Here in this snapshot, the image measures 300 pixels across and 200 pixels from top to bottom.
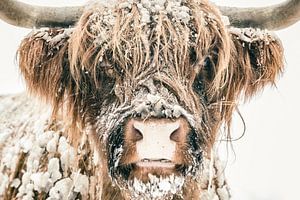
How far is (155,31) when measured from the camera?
422cm

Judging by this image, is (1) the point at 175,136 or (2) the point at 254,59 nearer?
(1) the point at 175,136

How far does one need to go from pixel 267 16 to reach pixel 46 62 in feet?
4.10

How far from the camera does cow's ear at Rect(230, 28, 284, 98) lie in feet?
14.4

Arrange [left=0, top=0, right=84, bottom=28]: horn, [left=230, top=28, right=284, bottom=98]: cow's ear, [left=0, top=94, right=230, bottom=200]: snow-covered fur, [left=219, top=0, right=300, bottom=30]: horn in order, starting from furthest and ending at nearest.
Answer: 1. [left=0, top=94, right=230, bottom=200]: snow-covered fur
2. [left=230, top=28, right=284, bottom=98]: cow's ear
3. [left=219, top=0, right=300, bottom=30]: horn
4. [left=0, top=0, right=84, bottom=28]: horn

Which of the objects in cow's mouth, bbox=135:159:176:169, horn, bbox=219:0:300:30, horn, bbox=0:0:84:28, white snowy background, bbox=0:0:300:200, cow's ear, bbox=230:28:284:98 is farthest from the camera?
white snowy background, bbox=0:0:300:200

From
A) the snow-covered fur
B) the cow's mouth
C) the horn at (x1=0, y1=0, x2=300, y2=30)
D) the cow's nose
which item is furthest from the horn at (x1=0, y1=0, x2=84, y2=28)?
the cow's mouth

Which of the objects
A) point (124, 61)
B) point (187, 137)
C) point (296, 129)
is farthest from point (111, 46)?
point (296, 129)

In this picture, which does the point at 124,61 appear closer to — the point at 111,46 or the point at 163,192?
the point at 111,46

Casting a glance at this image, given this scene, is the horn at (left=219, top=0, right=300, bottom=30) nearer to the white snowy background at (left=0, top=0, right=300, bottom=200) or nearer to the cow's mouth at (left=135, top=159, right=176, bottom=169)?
the cow's mouth at (left=135, top=159, right=176, bottom=169)

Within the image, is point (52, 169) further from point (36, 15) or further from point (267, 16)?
point (267, 16)

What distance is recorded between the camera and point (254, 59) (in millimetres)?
4500

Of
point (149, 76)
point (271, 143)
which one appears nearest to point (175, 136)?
point (149, 76)

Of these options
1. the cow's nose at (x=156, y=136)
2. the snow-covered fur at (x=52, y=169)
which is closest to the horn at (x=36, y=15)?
the snow-covered fur at (x=52, y=169)

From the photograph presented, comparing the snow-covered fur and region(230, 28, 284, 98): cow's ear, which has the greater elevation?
region(230, 28, 284, 98): cow's ear
